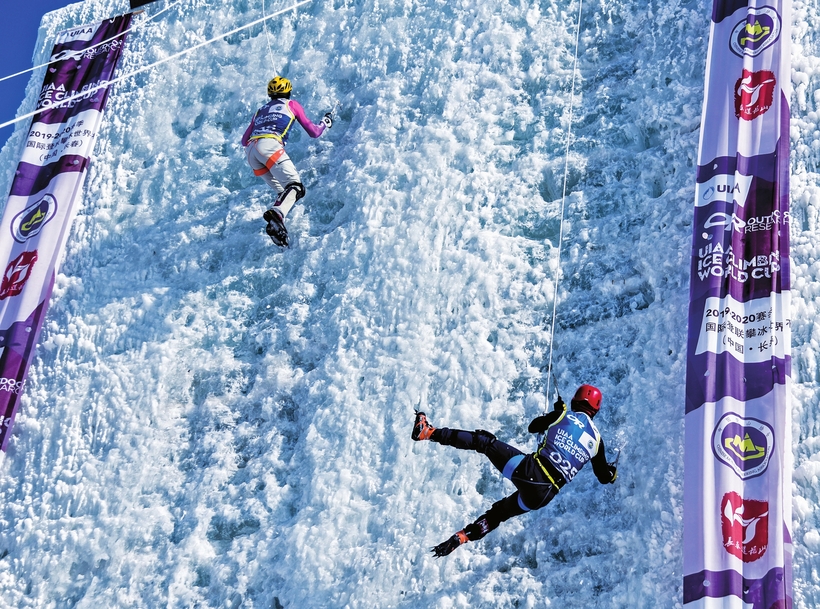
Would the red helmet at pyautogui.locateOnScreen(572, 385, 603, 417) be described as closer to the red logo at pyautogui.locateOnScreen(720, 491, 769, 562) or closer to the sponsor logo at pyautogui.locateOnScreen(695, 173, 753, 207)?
the red logo at pyautogui.locateOnScreen(720, 491, 769, 562)

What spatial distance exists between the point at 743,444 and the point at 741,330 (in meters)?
0.66

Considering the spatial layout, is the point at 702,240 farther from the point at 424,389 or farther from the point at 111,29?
the point at 111,29

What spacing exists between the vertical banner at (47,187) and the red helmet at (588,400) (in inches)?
163

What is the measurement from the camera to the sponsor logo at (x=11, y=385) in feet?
22.4

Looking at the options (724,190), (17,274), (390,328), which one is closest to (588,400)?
(724,190)

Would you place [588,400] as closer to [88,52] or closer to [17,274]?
[17,274]

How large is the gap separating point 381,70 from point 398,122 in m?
0.66

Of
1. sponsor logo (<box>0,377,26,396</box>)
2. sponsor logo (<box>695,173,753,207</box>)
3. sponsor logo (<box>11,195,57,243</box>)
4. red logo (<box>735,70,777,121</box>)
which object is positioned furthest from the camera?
sponsor logo (<box>11,195,57,243</box>)

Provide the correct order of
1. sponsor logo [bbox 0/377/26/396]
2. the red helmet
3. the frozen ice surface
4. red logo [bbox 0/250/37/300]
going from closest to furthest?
the red helmet < the frozen ice surface < sponsor logo [bbox 0/377/26/396] < red logo [bbox 0/250/37/300]

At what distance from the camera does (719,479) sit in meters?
4.71

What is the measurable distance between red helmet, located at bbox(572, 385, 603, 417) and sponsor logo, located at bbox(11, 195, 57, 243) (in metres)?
4.70

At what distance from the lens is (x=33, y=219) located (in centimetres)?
758

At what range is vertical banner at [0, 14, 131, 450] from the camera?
7031 mm

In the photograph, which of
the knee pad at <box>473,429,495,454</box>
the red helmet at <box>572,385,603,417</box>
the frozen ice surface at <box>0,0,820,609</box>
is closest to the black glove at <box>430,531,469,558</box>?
the frozen ice surface at <box>0,0,820,609</box>
